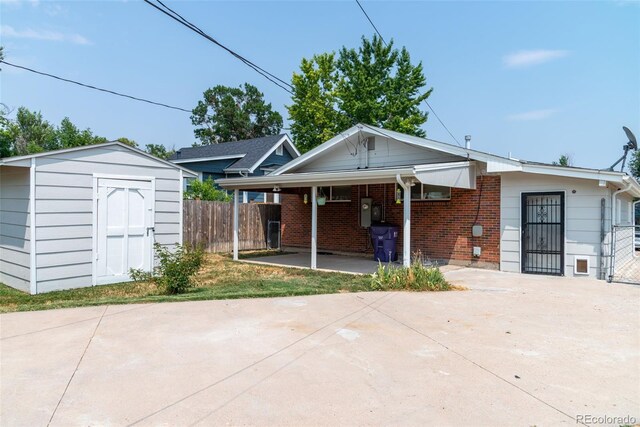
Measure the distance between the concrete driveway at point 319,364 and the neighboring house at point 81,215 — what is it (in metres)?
2.26

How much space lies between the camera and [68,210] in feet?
25.4

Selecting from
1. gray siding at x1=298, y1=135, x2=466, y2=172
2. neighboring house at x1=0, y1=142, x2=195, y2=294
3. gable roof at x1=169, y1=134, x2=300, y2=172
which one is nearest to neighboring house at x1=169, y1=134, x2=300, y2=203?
gable roof at x1=169, y1=134, x2=300, y2=172

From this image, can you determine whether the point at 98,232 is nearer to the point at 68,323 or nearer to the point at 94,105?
the point at 68,323

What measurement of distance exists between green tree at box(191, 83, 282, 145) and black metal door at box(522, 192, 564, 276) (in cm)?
4270

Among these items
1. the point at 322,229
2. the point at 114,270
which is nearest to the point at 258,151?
the point at 322,229

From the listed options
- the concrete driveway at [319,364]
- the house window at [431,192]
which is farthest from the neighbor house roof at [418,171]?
the concrete driveway at [319,364]

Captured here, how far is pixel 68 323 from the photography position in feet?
17.1

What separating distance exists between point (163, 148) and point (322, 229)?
37.9m

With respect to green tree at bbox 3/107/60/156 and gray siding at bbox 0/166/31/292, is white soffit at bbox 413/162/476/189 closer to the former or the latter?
gray siding at bbox 0/166/31/292

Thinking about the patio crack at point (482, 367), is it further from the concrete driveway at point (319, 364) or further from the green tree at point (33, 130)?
Answer: the green tree at point (33, 130)

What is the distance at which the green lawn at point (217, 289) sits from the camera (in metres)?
6.59

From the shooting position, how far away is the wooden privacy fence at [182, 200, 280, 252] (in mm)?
13711

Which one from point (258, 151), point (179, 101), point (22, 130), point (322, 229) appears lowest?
point (322, 229)

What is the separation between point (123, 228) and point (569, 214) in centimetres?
1002
